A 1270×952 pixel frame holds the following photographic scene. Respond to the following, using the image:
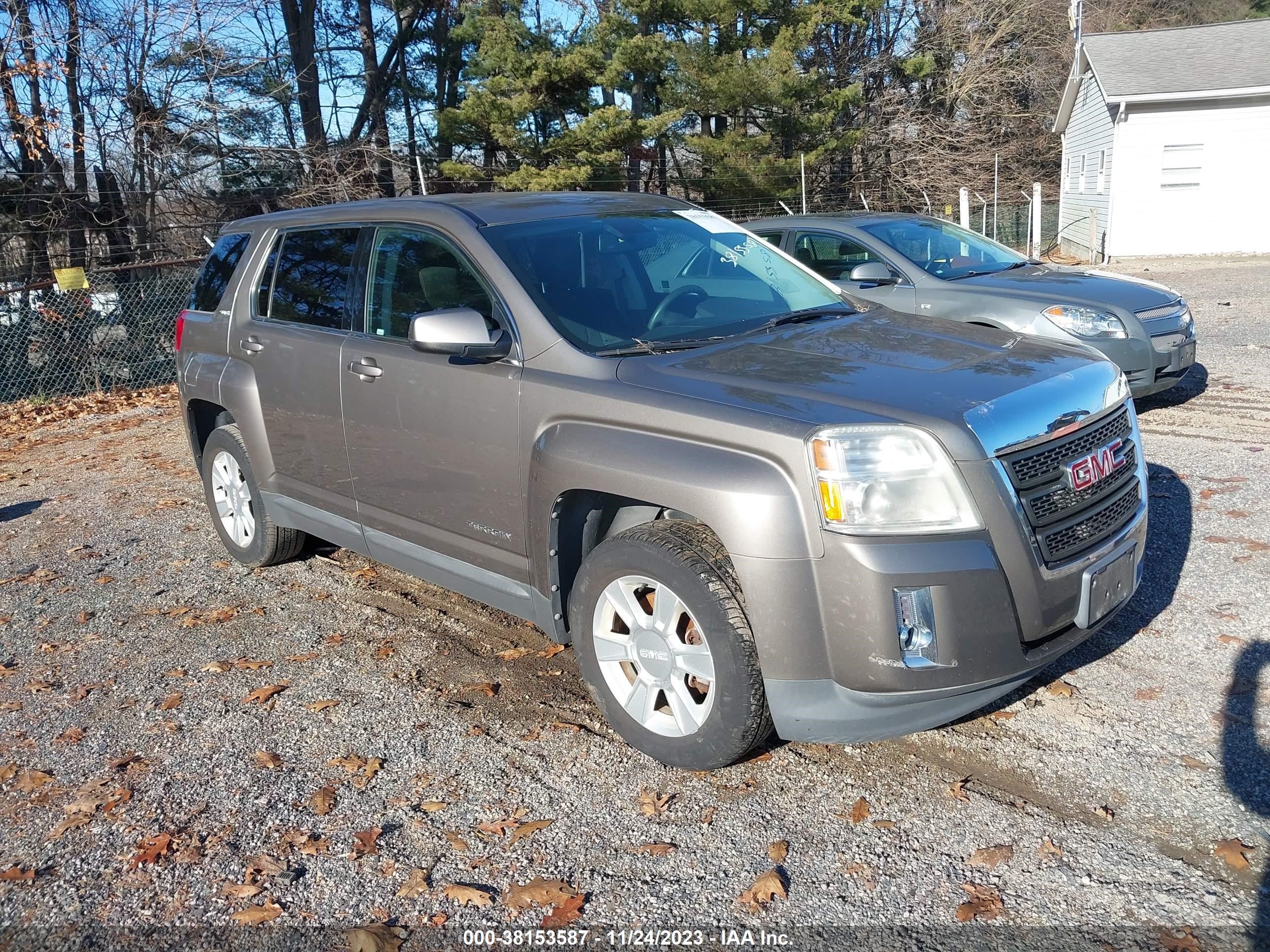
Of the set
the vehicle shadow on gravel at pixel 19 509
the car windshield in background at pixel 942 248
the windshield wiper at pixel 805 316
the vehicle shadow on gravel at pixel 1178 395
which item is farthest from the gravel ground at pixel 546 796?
the car windshield in background at pixel 942 248

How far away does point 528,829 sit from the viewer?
10.5 ft

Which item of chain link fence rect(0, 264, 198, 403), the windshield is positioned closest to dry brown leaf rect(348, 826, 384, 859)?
the windshield

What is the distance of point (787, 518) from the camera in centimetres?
298

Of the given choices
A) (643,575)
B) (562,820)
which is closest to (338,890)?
(562,820)

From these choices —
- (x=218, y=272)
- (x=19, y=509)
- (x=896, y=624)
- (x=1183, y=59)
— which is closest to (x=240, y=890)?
(x=896, y=624)

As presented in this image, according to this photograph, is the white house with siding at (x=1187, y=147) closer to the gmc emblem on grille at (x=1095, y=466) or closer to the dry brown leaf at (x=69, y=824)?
the gmc emblem on grille at (x=1095, y=466)

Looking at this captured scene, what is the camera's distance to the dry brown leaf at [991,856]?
2.93 meters

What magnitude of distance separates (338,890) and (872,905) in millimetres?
1523

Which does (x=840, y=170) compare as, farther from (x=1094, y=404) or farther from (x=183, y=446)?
(x=1094, y=404)

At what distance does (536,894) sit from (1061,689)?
85.9 inches

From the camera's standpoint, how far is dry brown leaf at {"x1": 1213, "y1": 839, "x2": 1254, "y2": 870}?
284 centimetres

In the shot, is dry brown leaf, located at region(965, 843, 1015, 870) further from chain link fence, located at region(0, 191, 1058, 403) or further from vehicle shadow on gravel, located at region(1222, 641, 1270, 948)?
chain link fence, located at region(0, 191, 1058, 403)

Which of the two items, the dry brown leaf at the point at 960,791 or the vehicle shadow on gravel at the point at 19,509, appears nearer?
the dry brown leaf at the point at 960,791

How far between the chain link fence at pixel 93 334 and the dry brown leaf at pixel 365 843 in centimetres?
1033
